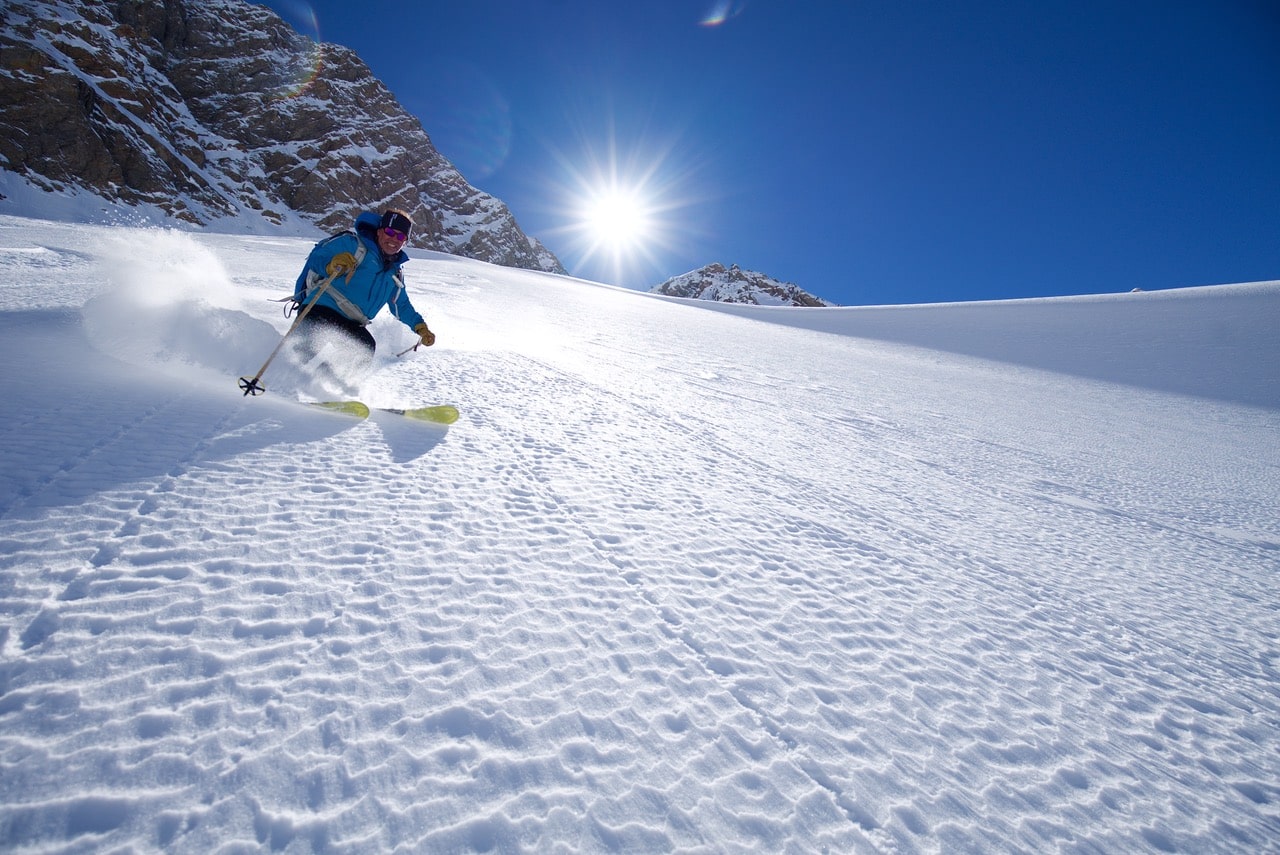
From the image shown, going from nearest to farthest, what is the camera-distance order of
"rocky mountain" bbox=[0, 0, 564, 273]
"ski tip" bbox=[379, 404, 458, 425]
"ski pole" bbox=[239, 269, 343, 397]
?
1. "ski pole" bbox=[239, 269, 343, 397]
2. "ski tip" bbox=[379, 404, 458, 425]
3. "rocky mountain" bbox=[0, 0, 564, 273]

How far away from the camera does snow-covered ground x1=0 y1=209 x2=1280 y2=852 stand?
123cm

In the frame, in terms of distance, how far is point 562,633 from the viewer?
179 cm

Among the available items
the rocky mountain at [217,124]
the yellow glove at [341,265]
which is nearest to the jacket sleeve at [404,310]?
the yellow glove at [341,265]

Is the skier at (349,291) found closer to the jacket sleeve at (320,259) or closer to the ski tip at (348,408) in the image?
the jacket sleeve at (320,259)

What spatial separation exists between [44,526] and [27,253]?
997cm

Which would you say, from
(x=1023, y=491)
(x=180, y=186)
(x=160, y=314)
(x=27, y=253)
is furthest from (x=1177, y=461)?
(x=180, y=186)

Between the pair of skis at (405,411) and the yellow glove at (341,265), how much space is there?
1.32m

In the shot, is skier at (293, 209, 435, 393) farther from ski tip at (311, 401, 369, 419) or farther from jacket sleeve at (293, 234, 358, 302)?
ski tip at (311, 401, 369, 419)

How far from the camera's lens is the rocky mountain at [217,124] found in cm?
4781

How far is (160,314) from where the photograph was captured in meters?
4.54

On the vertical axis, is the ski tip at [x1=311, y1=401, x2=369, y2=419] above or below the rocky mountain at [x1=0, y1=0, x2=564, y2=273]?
below

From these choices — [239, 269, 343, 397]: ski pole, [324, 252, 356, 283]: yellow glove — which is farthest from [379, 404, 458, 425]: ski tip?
[324, 252, 356, 283]: yellow glove

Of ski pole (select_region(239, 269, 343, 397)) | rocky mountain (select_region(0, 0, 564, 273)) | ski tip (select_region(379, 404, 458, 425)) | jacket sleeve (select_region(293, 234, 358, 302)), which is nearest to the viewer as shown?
ski pole (select_region(239, 269, 343, 397))

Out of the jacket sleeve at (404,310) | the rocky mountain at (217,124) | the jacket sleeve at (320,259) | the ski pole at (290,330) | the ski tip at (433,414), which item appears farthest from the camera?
the rocky mountain at (217,124)
